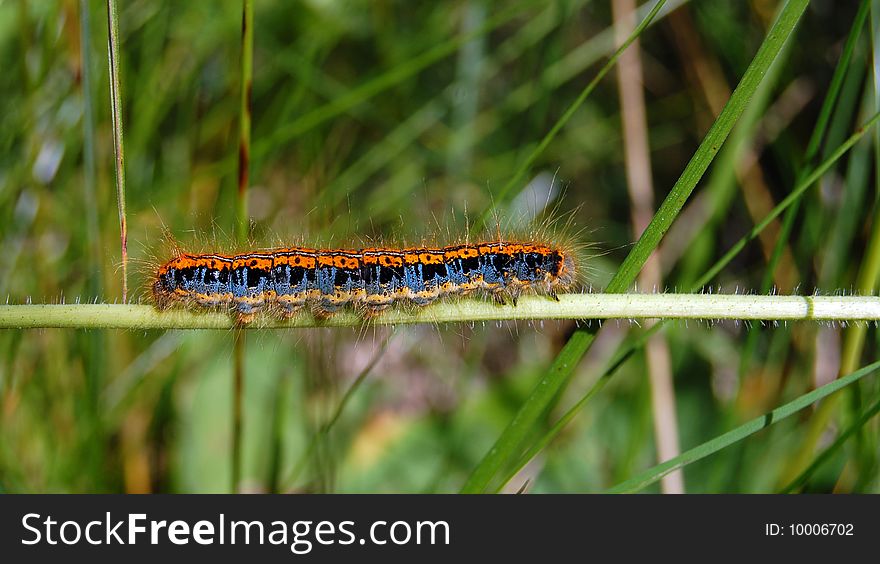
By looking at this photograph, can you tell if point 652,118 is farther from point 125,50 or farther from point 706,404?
point 125,50

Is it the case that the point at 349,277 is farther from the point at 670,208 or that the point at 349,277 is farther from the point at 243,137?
the point at 670,208

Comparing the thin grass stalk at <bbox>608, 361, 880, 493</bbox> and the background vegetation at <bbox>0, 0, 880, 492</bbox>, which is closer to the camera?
the thin grass stalk at <bbox>608, 361, 880, 493</bbox>

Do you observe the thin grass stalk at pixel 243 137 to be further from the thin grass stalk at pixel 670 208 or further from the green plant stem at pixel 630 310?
the thin grass stalk at pixel 670 208

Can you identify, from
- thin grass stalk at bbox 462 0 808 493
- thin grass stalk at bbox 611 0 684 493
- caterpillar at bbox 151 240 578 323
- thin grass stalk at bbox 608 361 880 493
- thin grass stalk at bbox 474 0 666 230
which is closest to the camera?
thin grass stalk at bbox 462 0 808 493

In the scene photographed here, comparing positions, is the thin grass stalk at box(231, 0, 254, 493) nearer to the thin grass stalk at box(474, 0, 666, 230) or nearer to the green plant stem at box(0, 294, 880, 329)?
the green plant stem at box(0, 294, 880, 329)

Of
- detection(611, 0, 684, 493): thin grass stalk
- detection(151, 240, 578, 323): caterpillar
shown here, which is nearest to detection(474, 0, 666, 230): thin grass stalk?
detection(151, 240, 578, 323): caterpillar

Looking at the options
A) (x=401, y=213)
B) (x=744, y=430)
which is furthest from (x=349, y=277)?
(x=401, y=213)
